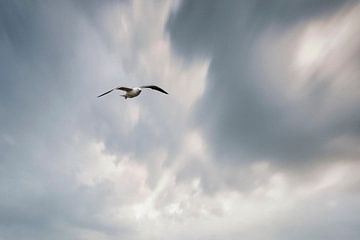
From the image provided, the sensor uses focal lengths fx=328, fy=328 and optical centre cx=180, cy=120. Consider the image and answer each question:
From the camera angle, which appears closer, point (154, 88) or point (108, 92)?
point (108, 92)

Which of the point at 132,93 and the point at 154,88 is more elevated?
the point at 154,88

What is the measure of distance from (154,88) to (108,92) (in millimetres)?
15718

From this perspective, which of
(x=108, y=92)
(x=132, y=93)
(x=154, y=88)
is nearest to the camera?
(x=108, y=92)

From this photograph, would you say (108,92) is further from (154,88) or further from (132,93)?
(154,88)

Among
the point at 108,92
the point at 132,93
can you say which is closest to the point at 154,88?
the point at 132,93

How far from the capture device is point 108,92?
2788 inches

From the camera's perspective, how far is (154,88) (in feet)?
274

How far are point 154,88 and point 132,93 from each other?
9.16m

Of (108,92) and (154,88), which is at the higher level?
(154,88)

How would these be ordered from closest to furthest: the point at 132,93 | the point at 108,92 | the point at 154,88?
1. the point at 108,92
2. the point at 132,93
3. the point at 154,88

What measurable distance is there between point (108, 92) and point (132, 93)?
6.70 m

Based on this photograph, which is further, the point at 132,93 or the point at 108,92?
the point at 132,93

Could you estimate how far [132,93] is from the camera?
249 feet
